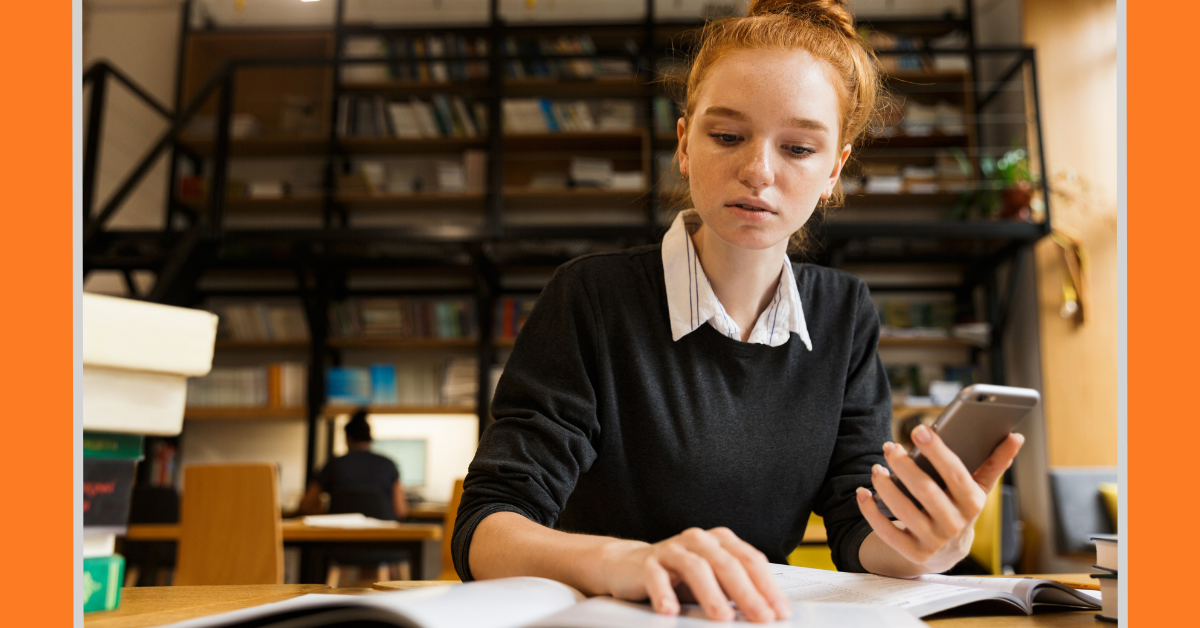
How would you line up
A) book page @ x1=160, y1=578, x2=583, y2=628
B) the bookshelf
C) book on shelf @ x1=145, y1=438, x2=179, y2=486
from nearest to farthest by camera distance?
book page @ x1=160, y1=578, x2=583, y2=628 → the bookshelf → book on shelf @ x1=145, y1=438, x2=179, y2=486

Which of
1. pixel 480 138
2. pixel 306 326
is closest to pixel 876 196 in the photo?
pixel 480 138

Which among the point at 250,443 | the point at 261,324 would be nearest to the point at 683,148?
the point at 261,324

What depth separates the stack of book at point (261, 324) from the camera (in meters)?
5.36

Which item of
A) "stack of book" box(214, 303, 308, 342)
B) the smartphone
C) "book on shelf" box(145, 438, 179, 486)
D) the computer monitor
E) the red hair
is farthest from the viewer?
"stack of book" box(214, 303, 308, 342)

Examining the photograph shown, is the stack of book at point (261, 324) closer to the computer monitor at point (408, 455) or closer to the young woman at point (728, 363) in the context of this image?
the computer monitor at point (408, 455)

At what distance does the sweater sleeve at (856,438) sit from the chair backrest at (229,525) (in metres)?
2.03

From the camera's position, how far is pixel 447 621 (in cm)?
45

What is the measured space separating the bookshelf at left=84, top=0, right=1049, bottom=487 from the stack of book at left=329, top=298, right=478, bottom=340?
0.07 m

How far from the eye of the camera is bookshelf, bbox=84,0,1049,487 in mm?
4777

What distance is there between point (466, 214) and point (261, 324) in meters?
1.59

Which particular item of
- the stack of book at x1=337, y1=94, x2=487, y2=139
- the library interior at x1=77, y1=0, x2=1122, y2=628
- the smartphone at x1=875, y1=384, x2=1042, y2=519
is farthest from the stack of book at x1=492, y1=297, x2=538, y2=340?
the smartphone at x1=875, y1=384, x2=1042, y2=519

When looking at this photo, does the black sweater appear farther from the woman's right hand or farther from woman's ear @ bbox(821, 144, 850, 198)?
the woman's right hand

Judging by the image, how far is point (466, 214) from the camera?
564 centimetres
